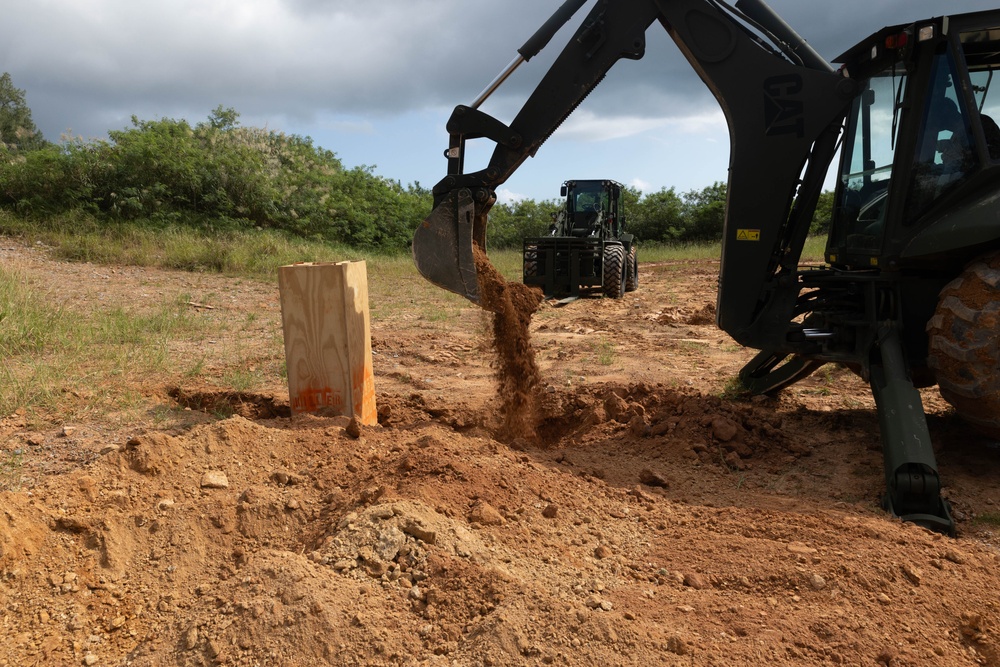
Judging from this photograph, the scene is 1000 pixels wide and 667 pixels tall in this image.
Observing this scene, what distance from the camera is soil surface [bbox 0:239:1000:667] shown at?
2502 millimetres

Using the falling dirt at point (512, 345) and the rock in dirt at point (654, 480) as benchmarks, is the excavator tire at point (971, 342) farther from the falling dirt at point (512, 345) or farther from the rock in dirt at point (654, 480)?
the falling dirt at point (512, 345)

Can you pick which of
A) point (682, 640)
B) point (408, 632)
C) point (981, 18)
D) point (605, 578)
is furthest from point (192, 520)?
point (981, 18)

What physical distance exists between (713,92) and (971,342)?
2.12 meters

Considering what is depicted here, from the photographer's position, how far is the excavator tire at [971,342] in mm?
3811

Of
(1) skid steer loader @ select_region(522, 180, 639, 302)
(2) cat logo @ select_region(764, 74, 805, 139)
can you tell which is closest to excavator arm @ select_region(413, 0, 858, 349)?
(2) cat logo @ select_region(764, 74, 805, 139)

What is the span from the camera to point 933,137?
14.0 feet

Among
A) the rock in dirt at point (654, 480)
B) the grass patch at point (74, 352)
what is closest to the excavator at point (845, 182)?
the rock in dirt at point (654, 480)

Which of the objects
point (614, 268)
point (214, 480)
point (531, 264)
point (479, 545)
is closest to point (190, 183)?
point (531, 264)

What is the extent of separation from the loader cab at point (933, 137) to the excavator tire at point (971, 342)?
0.21 meters

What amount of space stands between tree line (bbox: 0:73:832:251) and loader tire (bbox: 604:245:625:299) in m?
9.20

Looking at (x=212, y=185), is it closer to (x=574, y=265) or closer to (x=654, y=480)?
(x=574, y=265)

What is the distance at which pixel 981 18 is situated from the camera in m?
4.12

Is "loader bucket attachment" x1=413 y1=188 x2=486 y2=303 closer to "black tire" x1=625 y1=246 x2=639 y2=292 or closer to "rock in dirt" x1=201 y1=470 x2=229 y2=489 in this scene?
"rock in dirt" x1=201 y1=470 x2=229 y2=489

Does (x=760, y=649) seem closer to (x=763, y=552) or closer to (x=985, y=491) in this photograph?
(x=763, y=552)
